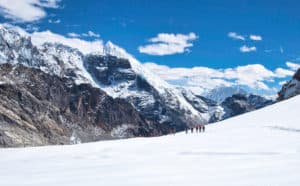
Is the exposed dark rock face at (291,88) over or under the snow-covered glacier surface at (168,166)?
over

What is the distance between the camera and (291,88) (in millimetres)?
134250

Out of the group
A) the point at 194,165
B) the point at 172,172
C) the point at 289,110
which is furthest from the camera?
the point at 289,110

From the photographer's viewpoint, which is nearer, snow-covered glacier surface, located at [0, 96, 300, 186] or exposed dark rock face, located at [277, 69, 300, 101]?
snow-covered glacier surface, located at [0, 96, 300, 186]

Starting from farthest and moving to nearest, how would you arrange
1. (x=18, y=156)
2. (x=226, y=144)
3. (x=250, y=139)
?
1. (x=250, y=139)
2. (x=226, y=144)
3. (x=18, y=156)

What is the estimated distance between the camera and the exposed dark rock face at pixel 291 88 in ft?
428

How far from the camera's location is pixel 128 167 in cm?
2183

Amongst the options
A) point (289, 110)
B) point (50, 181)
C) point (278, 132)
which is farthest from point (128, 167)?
point (289, 110)

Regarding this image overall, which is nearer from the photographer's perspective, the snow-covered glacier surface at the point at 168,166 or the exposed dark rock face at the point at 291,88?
the snow-covered glacier surface at the point at 168,166

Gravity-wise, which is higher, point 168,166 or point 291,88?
point 291,88

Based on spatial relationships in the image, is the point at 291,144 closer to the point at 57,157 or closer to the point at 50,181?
the point at 57,157

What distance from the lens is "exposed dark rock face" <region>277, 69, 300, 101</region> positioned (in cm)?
13041

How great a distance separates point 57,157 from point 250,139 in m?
13.9

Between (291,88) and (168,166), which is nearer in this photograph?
(168,166)

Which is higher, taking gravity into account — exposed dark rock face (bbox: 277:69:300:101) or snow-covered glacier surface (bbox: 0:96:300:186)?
exposed dark rock face (bbox: 277:69:300:101)
